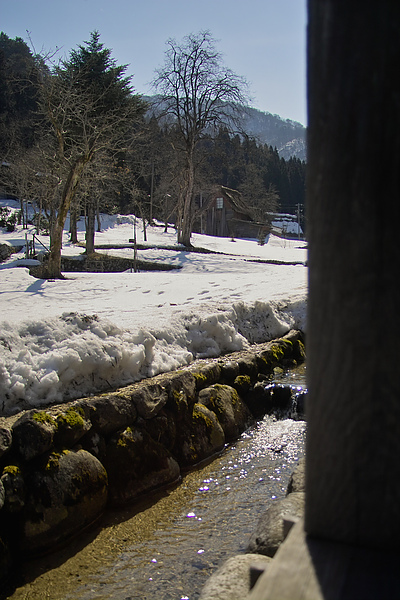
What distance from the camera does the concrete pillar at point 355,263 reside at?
954mm

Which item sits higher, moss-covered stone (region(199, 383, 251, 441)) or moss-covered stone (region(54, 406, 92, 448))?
moss-covered stone (region(54, 406, 92, 448))

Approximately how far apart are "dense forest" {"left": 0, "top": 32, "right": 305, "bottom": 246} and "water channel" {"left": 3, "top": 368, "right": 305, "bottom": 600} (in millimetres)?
11380

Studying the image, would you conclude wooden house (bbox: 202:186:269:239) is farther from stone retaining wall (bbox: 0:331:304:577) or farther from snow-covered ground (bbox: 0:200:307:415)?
stone retaining wall (bbox: 0:331:304:577)

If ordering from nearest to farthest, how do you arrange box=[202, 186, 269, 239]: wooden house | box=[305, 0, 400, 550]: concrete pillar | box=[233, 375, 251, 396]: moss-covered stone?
box=[305, 0, 400, 550]: concrete pillar → box=[233, 375, 251, 396]: moss-covered stone → box=[202, 186, 269, 239]: wooden house

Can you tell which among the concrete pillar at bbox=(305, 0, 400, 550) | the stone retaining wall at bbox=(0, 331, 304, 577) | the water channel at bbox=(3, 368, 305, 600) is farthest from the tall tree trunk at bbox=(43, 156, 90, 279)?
the concrete pillar at bbox=(305, 0, 400, 550)

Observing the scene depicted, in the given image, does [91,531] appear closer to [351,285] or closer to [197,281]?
[351,285]

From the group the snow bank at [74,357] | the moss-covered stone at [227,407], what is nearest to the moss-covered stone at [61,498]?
the snow bank at [74,357]

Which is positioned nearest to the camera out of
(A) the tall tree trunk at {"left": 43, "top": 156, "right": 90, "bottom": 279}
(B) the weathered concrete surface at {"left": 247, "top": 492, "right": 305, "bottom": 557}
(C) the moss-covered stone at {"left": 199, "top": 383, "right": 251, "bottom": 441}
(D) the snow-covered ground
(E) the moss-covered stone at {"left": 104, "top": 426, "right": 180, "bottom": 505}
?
(B) the weathered concrete surface at {"left": 247, "top": 492, "right": 305, "bottom": 557}

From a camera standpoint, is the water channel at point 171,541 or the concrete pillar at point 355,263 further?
the water channel at point 171,541

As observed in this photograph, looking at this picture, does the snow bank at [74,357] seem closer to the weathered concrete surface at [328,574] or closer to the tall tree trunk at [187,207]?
the weathered concrete surface at [328,574]

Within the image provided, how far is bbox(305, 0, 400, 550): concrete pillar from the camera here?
0.95 meters

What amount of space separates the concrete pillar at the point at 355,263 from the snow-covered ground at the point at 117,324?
349 cm

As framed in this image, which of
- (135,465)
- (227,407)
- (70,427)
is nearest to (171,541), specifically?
(135,465)

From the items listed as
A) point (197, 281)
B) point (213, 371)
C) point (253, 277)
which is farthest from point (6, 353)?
point (253, 277)
